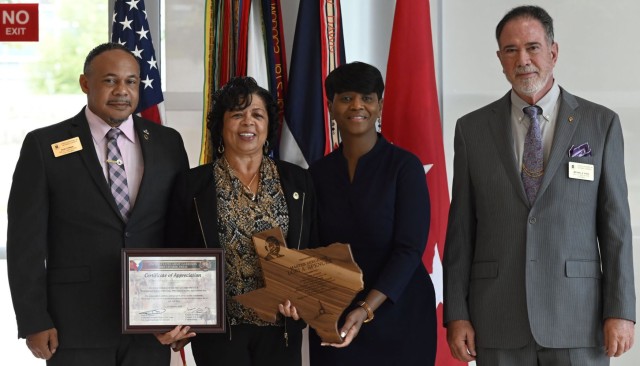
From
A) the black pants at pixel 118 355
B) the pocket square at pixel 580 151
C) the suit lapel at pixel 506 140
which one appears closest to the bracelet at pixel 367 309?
the suit lapel at pixel 506 140

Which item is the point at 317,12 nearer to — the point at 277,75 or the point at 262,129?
the point at 277,75

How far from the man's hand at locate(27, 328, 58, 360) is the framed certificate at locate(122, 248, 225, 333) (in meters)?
0.33

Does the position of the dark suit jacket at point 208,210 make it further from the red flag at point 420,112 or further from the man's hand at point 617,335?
the red flag at point 420,112

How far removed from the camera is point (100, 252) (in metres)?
2.90

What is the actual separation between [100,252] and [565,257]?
5.32 feet

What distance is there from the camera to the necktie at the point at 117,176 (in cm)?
295

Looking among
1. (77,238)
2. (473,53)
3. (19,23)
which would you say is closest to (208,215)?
(77,238)

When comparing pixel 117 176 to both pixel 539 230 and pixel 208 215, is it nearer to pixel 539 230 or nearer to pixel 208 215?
pixel 208 215

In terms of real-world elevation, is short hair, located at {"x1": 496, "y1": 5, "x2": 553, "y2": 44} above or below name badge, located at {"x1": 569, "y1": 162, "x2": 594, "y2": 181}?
above

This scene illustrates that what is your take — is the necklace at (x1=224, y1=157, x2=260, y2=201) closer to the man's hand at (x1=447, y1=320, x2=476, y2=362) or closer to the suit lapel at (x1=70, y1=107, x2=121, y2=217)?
the suit lapel at (x1=70, y1=107, x2=121, y2=217)

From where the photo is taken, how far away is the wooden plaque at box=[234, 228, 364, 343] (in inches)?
107

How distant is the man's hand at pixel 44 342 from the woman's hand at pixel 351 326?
951 mm

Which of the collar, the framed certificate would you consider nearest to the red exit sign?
the framed certificate

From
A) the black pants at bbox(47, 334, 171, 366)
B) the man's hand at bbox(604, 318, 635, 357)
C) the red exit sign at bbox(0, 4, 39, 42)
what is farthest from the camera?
the red exit sign at bbox(0, 4, 39, 42)
